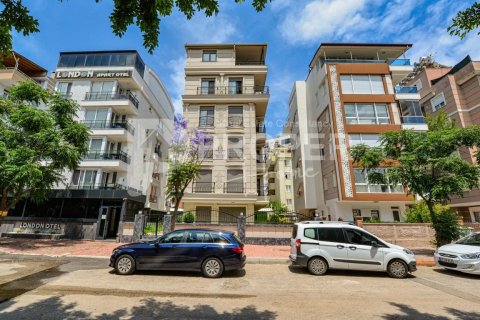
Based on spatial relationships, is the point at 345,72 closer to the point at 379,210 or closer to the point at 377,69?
the point at 377,69

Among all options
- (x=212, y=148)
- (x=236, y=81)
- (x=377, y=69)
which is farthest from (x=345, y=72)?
(x=212, y=148)

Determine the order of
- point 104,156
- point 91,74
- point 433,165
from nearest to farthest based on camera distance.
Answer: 1. point 433,165
2. point 104,156
3. point 91,74

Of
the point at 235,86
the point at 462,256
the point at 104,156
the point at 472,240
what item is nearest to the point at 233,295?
the point at 462,256

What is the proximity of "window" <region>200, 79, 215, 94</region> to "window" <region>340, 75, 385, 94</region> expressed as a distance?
13.4 m

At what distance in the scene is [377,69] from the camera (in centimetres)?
2442

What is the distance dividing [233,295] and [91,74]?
2751cm

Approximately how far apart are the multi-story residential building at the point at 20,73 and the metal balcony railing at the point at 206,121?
1813 cm

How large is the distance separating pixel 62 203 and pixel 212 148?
14.1 metres

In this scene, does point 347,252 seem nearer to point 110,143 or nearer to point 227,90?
point 227,90

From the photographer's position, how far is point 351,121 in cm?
2327

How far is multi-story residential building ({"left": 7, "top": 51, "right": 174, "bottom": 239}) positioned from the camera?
814 inches

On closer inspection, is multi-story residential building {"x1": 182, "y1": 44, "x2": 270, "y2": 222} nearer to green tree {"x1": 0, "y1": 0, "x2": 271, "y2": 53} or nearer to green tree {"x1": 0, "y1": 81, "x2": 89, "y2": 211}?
green tree {"x1": 0, "y1": 81, "x2": 89, "y2": 211}

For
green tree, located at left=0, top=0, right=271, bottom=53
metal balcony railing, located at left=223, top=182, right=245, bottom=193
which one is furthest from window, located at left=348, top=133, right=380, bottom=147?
green tree, located at left=0, top=0, right=271, bottom=53

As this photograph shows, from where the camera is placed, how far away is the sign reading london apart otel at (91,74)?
25139 millimetres
